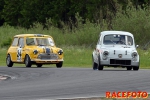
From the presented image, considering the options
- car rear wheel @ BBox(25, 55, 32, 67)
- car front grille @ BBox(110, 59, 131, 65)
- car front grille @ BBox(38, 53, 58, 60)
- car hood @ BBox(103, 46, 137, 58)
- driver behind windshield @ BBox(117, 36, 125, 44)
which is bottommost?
car rear wheel @ BBox(25, 55, 32, 67)

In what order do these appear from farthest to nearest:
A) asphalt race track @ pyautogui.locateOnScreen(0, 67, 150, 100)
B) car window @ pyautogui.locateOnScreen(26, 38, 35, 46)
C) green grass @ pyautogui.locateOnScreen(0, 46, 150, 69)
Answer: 1. green grass @ pyautogui.locateOnScreen(0, 46, 150, 69)
2. car window @ pyautogui.locateOnScreen(26, 38, 35, 46)
3. asphalt race track @ pyautogui.locateOnScreen(0, 67, 150, 100)

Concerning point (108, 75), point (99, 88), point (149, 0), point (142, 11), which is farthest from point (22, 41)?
point (149, 0)

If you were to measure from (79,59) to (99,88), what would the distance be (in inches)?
1091

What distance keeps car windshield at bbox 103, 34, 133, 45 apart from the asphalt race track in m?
4.84

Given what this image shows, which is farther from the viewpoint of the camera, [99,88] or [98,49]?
[98,49]

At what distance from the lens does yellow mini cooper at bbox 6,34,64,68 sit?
29391 millimetres

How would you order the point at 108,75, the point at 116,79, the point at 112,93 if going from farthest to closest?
the point at 108,75
the point at 116,79
the point at 112,93

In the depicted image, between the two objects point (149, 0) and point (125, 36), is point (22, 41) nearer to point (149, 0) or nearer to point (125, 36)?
point (125, 36)

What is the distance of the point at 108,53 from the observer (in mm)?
25203

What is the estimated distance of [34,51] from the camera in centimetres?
2933

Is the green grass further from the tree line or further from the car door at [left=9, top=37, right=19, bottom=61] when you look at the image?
the tree line

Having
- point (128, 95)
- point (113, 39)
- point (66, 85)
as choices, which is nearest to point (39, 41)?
point (113, 39)

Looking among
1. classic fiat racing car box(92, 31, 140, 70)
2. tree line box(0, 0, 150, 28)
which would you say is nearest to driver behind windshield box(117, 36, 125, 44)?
classic fiat racing car box(92, 31, 140, 70)

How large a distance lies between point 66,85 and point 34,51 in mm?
12047
